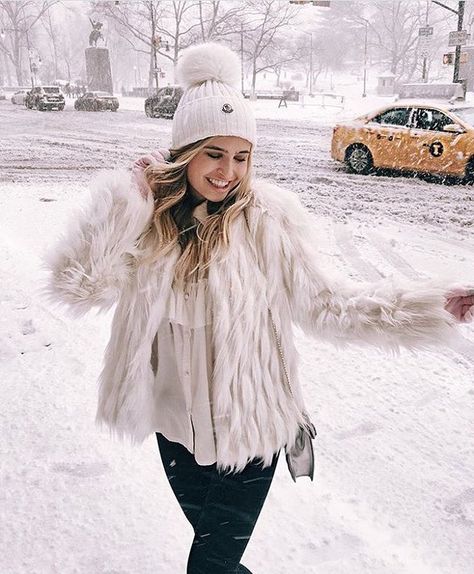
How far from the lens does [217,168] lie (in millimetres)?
1363

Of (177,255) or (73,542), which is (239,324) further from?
(73,542)

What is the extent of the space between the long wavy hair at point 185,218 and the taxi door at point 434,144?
8.57 meters

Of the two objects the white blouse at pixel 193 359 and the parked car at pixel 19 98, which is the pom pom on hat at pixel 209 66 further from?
the parked car at pixel 19 98

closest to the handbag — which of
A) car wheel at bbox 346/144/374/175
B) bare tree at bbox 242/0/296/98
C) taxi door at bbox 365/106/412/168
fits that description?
taxi door at bbox 365/106/412/168

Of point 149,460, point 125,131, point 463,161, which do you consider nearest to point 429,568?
point 149,460

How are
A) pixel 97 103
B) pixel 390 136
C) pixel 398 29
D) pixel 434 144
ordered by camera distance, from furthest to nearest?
1. pixel 398 29
2. pixel 97 103
3. pixel 390 136
4. pixel 434 144

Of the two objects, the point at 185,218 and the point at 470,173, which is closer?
the point at 185,218

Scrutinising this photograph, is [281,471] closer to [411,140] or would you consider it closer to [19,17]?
[411,140]

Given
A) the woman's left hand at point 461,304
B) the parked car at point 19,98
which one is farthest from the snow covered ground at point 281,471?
the parked car at point 19,98

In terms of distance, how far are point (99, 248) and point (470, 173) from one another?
9.08 metres

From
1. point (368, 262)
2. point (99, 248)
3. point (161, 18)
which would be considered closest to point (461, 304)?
point (99, 248)

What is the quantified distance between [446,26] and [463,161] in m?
39.5

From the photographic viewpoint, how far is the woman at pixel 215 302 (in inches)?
52.1

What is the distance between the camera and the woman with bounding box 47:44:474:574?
4.34 feet
